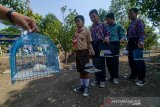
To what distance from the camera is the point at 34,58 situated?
403 centimetres

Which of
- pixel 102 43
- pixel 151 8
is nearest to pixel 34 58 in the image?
pixel 102 43

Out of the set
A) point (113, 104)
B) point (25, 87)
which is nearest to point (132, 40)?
point (113, 104)

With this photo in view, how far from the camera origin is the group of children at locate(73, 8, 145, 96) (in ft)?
21.6

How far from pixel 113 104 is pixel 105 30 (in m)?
1.82

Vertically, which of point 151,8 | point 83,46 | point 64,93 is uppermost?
point 151,8

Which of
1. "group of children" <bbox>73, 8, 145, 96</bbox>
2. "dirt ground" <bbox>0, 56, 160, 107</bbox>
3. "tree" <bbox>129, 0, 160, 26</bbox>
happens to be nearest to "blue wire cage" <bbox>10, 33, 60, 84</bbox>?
"dirt ground" <bbox>0, 56, 160, 107</bbox>

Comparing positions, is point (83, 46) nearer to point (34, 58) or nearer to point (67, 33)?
point (34, 58)

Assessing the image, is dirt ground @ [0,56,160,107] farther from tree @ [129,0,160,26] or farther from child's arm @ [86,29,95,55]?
tree @ [129,0,160,26]

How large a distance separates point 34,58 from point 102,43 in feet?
10.8

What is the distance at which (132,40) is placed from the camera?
7.22 m

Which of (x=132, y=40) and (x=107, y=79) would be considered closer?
(x=132, y=40)

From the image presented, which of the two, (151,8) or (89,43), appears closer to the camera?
(89,43)

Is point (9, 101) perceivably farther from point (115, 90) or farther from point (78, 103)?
point (115, 90)

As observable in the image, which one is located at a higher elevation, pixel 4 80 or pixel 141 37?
pixel 141 37
